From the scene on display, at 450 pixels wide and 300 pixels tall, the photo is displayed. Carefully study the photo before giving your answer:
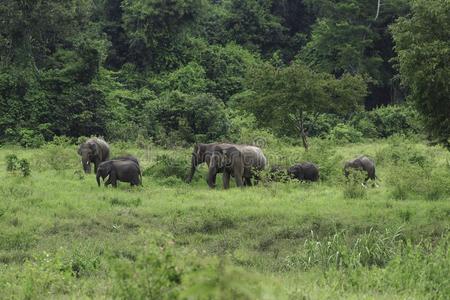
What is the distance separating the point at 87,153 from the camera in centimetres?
2258

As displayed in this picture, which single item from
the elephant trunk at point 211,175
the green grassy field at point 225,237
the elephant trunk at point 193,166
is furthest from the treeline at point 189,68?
the elephant trunk at point 211,175

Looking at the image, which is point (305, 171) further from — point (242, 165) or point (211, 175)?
point (211, 175)

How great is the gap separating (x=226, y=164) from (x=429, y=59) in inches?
320

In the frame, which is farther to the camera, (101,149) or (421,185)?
(101,149)

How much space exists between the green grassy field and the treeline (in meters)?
5.92

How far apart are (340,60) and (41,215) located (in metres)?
35.1

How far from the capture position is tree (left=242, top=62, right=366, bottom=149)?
27406 mm

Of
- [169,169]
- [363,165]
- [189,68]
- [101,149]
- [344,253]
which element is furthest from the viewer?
[189,68]

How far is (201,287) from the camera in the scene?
524 centimetres

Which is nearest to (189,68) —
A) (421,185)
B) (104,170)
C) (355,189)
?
(104,170)

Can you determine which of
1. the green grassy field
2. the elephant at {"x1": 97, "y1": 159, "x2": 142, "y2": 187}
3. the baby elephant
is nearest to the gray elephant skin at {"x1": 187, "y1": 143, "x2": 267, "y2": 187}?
the green grassy field

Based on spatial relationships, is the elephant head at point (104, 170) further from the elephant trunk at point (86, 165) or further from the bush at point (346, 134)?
the bush at point (346, 134)

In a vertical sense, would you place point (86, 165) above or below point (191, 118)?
above

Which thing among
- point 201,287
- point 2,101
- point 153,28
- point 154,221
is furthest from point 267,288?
point 153,28
